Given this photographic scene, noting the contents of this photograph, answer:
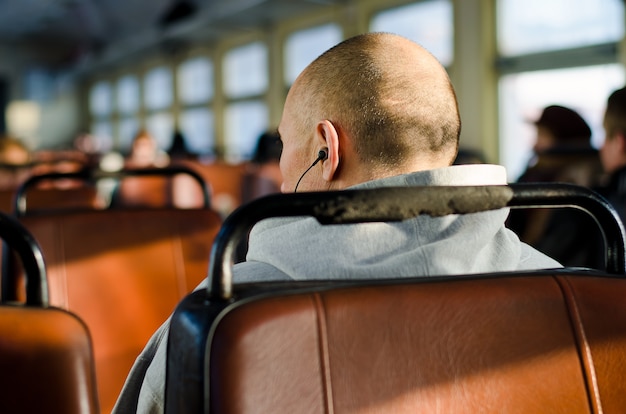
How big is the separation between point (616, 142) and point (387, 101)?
1831 millimetres

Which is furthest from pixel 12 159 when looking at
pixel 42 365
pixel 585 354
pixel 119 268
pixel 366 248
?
pixel 585 354

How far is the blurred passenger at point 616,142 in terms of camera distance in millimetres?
2535

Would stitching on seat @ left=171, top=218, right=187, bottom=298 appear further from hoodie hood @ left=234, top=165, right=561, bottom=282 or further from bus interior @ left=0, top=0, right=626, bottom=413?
hoodie hood @ left=234, top=165, right=561, bottom=282

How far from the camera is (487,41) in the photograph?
6613mm

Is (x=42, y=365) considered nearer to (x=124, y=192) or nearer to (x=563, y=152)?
(x=563, y=152)

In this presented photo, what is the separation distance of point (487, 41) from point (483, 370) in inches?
243

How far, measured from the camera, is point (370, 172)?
3.38ft

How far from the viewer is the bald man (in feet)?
2.91

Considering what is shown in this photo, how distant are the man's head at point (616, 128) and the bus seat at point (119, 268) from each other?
147 centimetres

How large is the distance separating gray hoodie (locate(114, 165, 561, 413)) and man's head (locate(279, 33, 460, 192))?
0.34 feet

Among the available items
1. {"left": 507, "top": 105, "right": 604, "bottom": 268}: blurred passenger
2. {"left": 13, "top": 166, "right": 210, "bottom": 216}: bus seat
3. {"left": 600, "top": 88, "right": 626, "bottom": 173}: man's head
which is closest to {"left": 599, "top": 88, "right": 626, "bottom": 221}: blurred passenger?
{"left": 600, "top": 88, "right": 626, "bottom": 173}: man's head

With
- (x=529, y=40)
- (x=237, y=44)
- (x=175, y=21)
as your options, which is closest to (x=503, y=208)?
(x=529, y=40)

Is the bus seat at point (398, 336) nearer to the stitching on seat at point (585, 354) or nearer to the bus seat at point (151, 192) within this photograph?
the stitching on seat at point (585, 354)

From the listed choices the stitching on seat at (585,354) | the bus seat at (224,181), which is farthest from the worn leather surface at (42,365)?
the bus seat at (224,181)
